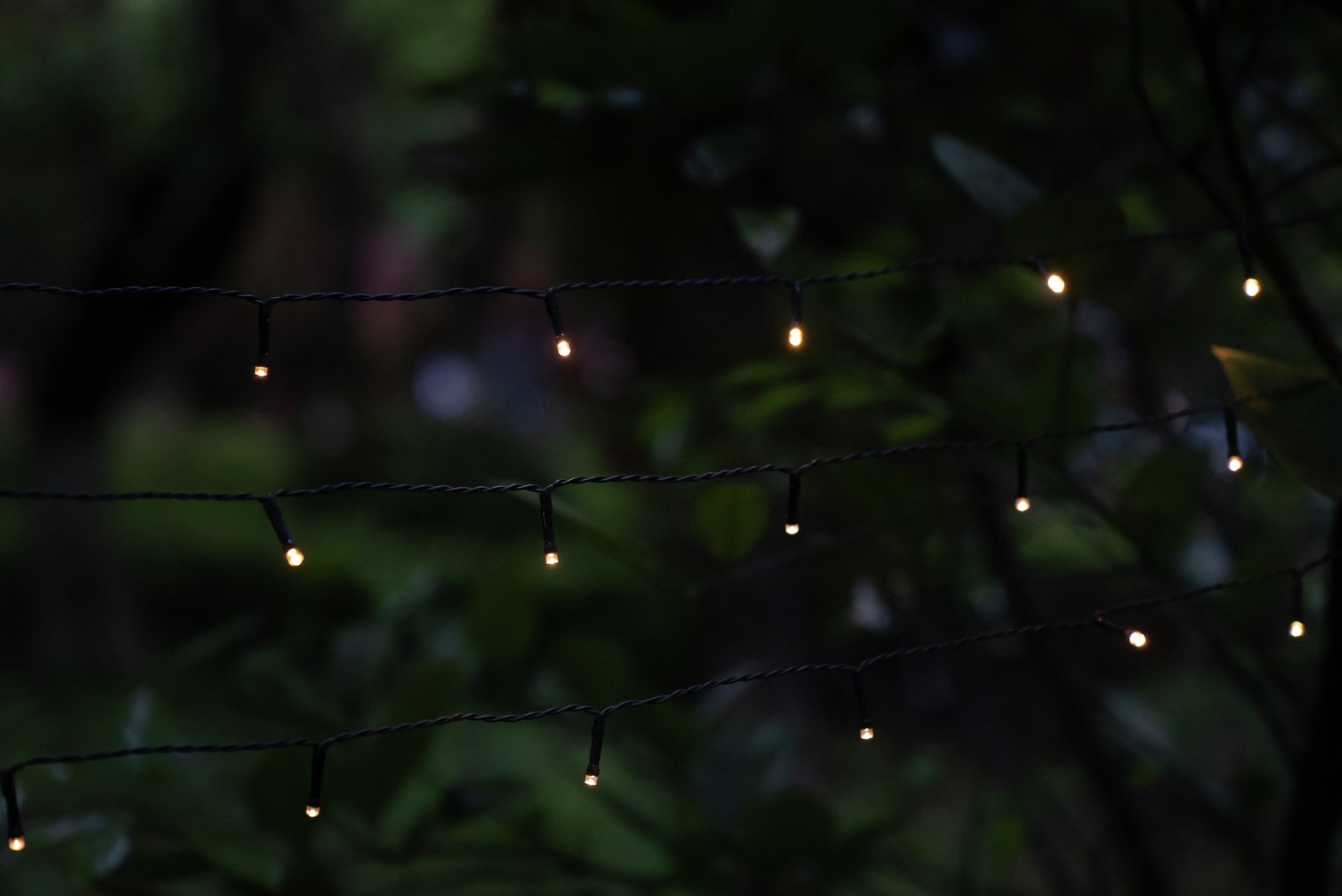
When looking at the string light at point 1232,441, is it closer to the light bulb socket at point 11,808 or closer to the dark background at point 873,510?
the dark background at point 873,510

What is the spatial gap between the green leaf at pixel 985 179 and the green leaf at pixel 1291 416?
17cm

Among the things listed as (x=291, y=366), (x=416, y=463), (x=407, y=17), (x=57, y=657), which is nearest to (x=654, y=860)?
(x=57, y=657)

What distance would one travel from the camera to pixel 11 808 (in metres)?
0.56

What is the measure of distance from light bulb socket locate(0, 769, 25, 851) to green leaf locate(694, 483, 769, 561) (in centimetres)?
42

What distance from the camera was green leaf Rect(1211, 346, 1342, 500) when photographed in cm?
65

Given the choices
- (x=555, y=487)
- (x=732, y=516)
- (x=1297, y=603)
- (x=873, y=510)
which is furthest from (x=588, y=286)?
(x=1297, y=603)

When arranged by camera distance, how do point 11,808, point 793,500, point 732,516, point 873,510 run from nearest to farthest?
point 11,808
point 793,500
point 732,516
point 873,510

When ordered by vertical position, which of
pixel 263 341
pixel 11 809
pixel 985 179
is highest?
pixel 985 179

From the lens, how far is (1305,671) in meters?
1.31

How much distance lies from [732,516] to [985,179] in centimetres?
29

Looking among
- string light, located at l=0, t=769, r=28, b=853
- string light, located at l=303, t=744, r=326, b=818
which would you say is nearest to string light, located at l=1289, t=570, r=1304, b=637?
string light, located at l=303, t=744, r=326, b=818

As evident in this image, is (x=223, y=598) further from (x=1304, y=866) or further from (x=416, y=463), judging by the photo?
(x=1304, y=866)

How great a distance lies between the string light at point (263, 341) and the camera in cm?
59

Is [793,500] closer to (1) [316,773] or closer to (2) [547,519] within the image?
(2) [547,519]
